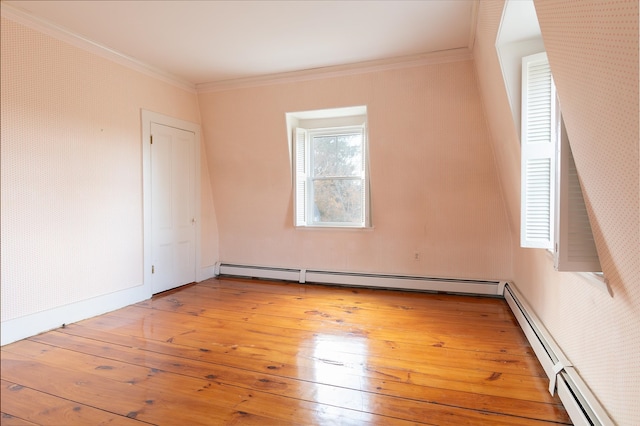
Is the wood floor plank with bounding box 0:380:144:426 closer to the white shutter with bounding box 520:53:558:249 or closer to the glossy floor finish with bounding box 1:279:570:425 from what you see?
the glossy floor finish with bounding box 1:279:570:425

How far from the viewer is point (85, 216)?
3.24 metres

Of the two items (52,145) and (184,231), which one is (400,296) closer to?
(184,231)

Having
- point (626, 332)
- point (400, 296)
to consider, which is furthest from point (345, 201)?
point (626, 332)

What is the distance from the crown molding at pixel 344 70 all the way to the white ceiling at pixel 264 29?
70 mm

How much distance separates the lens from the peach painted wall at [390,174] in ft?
12.1

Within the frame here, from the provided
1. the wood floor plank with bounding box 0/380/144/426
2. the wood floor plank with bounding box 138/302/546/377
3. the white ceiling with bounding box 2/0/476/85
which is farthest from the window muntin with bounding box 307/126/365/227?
the wood floor plank with bounding box 0/380/144/426

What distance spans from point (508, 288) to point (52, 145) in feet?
14.7

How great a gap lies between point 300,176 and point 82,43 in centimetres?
258

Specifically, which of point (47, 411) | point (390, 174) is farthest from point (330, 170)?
point (47, 411)

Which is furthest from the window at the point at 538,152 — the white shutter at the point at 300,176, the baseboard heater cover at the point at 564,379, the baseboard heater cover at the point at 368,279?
the white shutter at the point at 300,176

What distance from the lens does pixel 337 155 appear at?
4.56 meters

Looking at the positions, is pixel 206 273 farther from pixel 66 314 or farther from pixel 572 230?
pixel 572 230

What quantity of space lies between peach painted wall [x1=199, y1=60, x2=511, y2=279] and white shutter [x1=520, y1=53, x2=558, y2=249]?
144 cm

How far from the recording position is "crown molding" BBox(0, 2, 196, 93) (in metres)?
2.67
